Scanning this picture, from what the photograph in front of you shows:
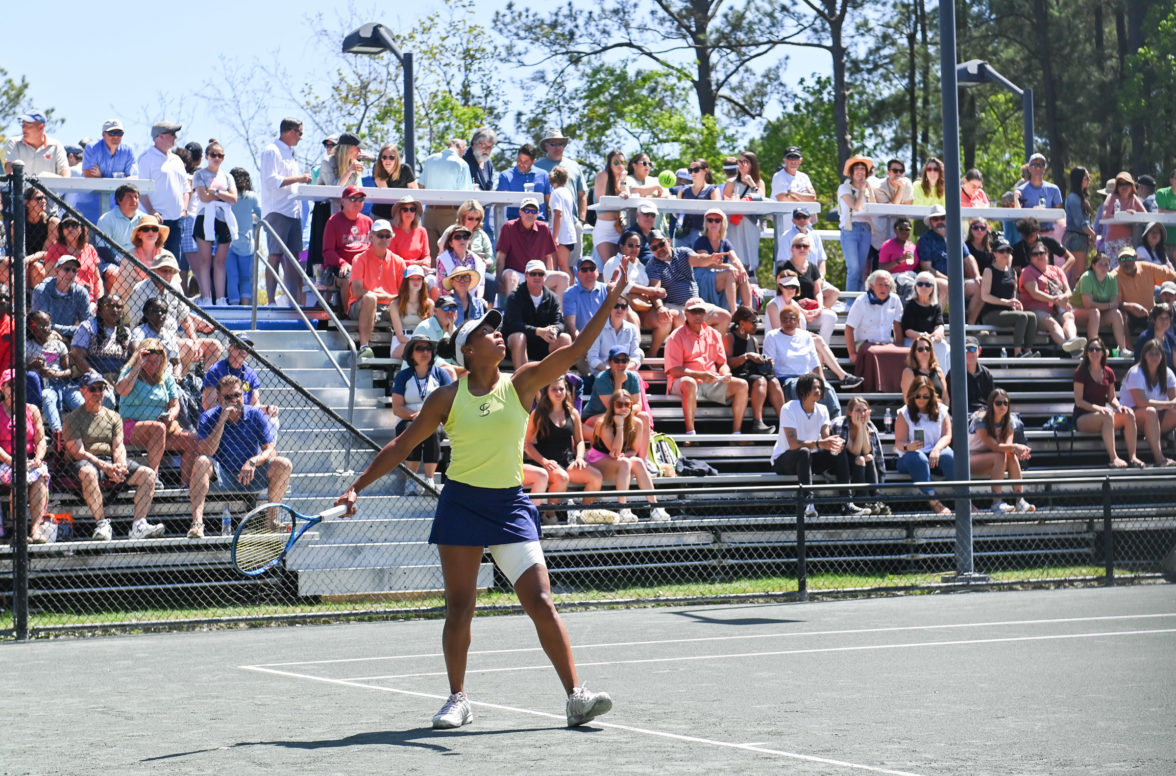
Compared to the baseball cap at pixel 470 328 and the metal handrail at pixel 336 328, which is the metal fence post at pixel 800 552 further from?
the baseball cap at pixel 470 328

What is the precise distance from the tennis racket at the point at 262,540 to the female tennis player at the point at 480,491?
14.7 inches

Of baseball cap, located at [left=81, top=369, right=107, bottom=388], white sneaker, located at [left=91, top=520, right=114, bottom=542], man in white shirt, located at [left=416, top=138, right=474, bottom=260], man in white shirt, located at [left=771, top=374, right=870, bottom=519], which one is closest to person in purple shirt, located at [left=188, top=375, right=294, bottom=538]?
white sneaker, located at [left=91, top=520, right=114, bottom=542]

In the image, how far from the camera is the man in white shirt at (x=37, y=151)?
18.1 m

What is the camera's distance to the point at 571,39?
4584 cm

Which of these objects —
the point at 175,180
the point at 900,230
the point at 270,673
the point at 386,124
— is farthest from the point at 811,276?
the point at 386,124

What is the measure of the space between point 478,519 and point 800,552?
7753 mm

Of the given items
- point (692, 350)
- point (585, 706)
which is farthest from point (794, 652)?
point (692, 350)

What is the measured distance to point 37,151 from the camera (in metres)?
18.2

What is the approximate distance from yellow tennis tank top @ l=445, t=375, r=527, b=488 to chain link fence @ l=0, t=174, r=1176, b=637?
19.0 ft

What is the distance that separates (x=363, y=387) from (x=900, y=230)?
800cm

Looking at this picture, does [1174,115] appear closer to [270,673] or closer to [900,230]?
[900,230]

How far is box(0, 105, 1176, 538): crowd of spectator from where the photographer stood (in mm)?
14859

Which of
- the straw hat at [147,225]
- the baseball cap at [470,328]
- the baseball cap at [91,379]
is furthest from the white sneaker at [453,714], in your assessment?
the straw hat at [147,225]

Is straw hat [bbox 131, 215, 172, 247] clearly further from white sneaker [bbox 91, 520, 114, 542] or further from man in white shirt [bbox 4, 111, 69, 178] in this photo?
white sneaker [bbox 91, 520, 114, 542]
